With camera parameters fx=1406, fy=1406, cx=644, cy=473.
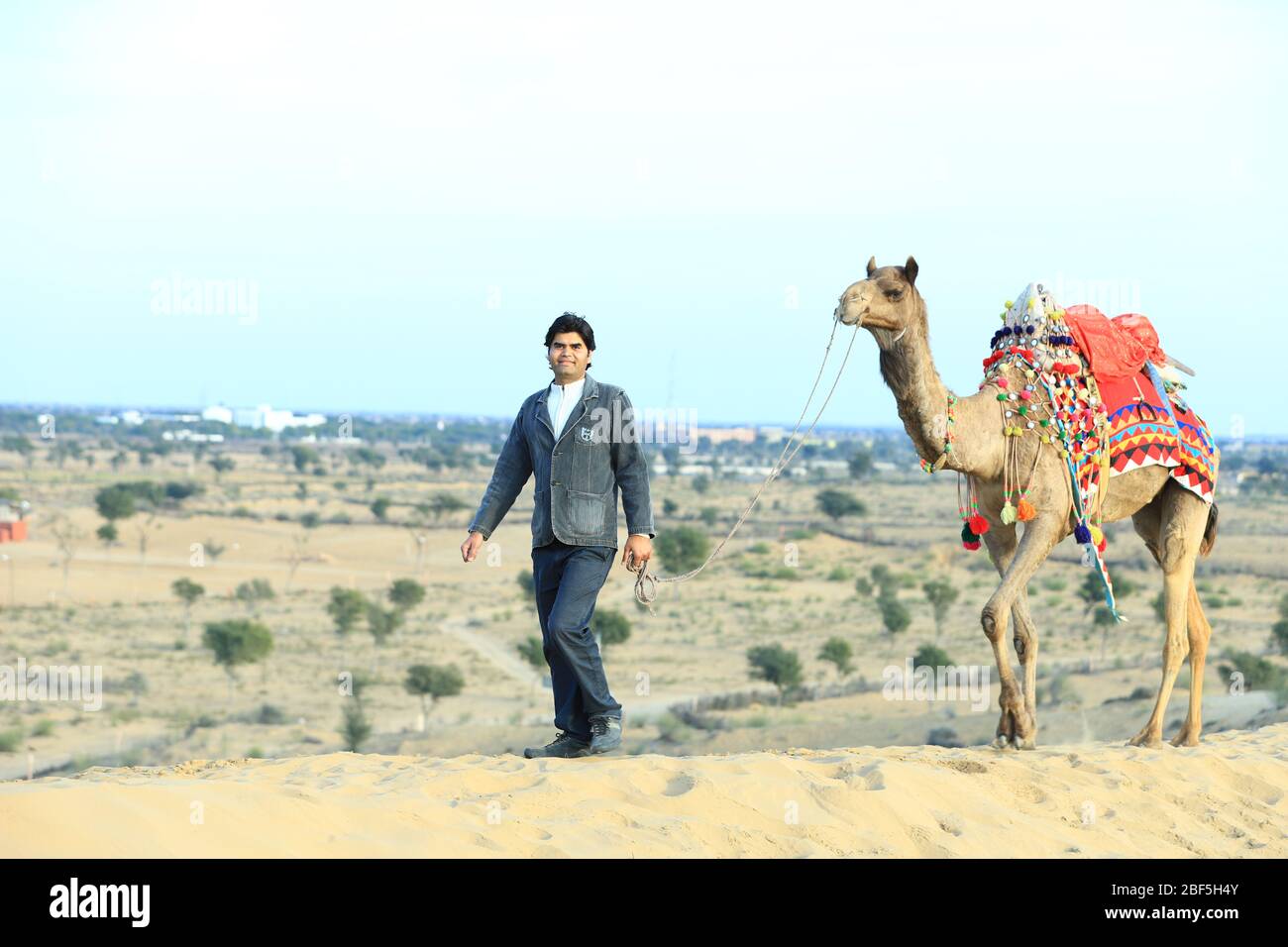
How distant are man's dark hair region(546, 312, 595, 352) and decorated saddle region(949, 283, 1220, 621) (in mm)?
2303

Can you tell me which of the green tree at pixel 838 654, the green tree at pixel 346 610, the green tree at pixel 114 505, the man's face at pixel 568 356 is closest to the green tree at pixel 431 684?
the green tree at pixel 838 654

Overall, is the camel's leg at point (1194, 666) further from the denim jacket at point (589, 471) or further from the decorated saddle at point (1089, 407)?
the denim jacket at point (589, 471)

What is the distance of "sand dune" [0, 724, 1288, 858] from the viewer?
5.69m

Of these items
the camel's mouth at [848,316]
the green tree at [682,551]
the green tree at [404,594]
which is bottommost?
the green tree at [404,594]

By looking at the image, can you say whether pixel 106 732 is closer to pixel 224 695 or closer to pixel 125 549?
pixel 224 695

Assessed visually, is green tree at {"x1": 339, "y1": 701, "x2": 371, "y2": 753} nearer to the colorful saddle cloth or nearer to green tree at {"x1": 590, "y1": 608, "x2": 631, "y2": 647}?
green tree at {"x1": 590, "y1": 608, "x2": 631, "y2": 647}

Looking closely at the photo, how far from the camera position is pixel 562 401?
Answer: 8.06 meters

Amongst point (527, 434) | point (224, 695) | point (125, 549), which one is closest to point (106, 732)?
point (224, 695)

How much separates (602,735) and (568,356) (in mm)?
2177

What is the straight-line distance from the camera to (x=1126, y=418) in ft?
31.6

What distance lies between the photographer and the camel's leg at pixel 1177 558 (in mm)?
9906

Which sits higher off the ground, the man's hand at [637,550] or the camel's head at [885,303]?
the camel's head at [885,303]

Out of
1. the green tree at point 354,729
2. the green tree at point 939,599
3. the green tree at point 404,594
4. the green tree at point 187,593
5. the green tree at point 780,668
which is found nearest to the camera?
the green tree at point 354,729
